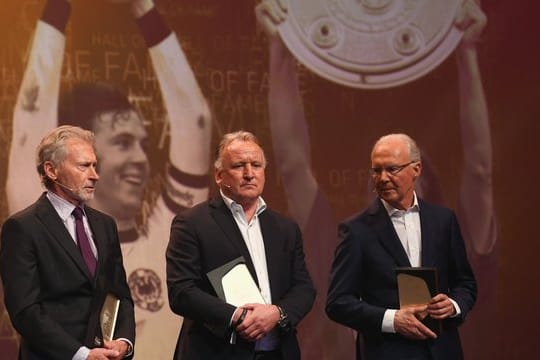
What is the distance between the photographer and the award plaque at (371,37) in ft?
18.0

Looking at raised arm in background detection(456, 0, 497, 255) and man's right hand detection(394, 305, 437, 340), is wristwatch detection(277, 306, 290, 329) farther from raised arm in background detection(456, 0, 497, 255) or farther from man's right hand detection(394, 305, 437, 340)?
raised arm in background detection(456, 0, 497, 255)

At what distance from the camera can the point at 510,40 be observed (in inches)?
225

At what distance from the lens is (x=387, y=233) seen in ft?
12.4

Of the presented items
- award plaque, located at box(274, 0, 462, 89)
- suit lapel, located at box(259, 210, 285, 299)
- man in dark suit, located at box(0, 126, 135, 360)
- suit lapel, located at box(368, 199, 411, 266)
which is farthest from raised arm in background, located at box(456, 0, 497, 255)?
man in dark suit, located at box(0, 126, 135, 360)

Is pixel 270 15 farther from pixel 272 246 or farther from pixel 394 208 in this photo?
pixel 272 246

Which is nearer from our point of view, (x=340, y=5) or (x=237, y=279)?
(x=237, y=279)

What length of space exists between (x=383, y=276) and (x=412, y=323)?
22 cm

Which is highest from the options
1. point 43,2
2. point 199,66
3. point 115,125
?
point 43,2

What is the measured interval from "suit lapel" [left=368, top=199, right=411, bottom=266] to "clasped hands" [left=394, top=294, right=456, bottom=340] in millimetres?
193

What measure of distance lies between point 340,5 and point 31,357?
300cm

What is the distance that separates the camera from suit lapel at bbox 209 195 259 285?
368 cm

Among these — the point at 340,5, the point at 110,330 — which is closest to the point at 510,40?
the point at 340,5

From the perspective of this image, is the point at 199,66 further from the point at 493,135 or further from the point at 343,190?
the point at 493,135

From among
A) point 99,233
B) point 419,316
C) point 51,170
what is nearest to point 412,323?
point 419,316
